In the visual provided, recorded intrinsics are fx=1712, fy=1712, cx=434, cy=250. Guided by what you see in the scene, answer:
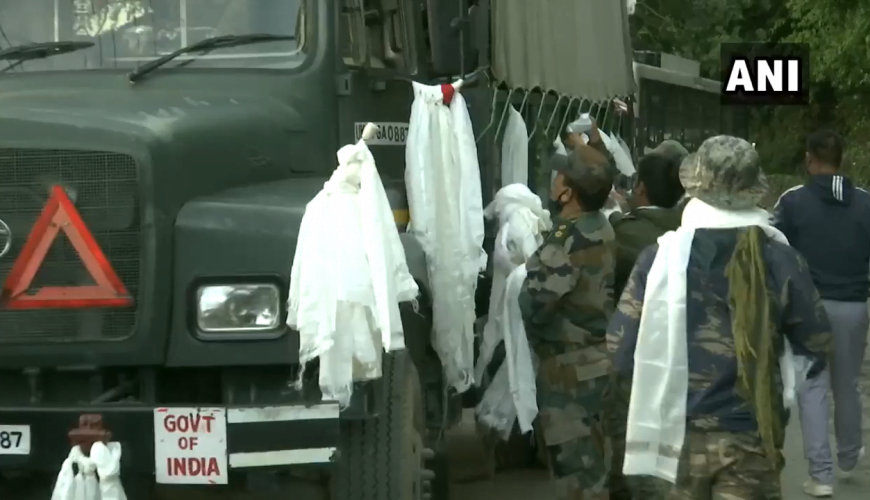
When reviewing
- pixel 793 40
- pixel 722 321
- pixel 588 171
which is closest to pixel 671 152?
pixel 588 171

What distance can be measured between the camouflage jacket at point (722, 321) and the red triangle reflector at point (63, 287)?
78.0 inches

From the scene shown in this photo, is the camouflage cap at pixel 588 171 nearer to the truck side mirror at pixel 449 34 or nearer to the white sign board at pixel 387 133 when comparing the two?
the truck side mirror at pixel 449 34

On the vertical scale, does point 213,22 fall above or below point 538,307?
above

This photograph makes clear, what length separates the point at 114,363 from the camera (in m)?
6.06

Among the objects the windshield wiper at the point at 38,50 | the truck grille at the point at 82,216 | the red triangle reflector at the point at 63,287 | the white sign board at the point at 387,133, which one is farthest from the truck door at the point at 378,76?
the red triangle reflector at the point at 63,287

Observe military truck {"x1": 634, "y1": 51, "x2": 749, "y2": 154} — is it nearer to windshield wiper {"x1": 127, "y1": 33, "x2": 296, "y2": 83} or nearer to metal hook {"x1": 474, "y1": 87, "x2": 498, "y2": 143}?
metal hook {"x1": 474, "y1": 87, "x2": 498, "y2": 143}

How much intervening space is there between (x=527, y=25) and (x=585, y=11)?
2.13 m

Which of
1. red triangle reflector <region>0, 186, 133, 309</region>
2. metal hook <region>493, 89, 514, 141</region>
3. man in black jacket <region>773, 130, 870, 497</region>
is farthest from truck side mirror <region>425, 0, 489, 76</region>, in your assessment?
man in black jacket <region>773, 130, 870, 497</region>

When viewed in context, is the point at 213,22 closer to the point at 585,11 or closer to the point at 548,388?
the point at 548,388

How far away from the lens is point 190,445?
19.2 feet

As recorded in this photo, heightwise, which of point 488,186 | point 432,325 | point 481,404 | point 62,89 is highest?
point 62,89

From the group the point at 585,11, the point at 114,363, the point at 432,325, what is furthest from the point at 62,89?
the point at 585,11

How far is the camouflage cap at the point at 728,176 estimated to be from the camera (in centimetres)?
546

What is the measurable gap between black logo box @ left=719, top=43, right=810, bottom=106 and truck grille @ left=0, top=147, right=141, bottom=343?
1223 inches
